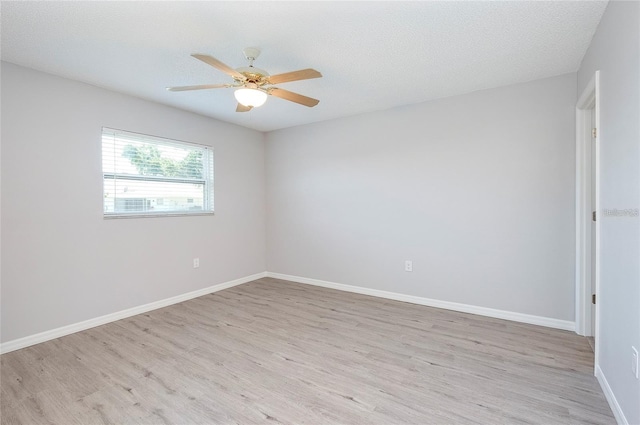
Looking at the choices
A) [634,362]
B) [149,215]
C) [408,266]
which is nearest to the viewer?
[634,362]

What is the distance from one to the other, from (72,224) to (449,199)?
395cm

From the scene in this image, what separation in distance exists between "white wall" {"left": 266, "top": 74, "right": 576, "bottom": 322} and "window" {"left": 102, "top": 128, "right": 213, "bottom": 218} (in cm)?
138

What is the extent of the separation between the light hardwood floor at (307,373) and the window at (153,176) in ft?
4.23

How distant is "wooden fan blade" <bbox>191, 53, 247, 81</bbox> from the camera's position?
6.07ft

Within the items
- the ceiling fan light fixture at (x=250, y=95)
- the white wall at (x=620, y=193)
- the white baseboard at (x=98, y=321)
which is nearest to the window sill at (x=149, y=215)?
the white baseboard at (x=98, y=321)

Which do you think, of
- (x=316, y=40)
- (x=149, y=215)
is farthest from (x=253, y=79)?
(x=149, y=215)

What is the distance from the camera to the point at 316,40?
221 centimetres

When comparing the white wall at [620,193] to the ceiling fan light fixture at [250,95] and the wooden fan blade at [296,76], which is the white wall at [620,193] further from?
the ceiling fan light fixture at [250,95]

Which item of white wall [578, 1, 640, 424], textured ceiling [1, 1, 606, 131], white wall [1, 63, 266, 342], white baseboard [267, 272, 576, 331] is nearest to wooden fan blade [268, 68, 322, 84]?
textured ceiling [1, 1, 606, 131]

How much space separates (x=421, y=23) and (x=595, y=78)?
Result: 1274 mm

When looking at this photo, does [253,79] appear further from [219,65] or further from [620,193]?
[620,193]

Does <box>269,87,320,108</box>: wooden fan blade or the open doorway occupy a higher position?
<box>269,87,320,108</box>: wooden fan blade

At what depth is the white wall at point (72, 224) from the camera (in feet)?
8.34

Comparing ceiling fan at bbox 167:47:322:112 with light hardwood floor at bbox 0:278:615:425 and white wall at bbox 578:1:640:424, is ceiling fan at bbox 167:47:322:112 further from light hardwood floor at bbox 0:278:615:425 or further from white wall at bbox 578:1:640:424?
light hardwood floor at bbox 0:278:615:425
